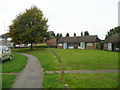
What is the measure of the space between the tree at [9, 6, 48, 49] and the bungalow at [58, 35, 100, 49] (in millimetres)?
16458

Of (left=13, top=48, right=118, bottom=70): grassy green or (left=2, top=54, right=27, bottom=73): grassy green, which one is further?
(left=13, top=48, right=118, bottom=70): grassy green

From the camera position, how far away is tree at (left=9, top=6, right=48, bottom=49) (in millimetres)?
27531

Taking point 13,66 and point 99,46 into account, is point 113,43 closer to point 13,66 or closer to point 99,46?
point 99,46

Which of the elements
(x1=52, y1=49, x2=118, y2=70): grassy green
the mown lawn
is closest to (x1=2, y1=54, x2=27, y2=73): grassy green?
the mown lawn

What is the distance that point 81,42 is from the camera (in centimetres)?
4284

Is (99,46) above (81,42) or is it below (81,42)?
below

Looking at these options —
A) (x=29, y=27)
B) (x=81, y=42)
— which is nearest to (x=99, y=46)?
(x=81, y=42)

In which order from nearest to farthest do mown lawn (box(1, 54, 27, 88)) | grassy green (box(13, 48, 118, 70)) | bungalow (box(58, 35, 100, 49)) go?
mown lawn (box(1, 54, 27, 88)), grassy green (box(13, 48, 118, 70)), bungalow (box(58, 35, 100, 49))

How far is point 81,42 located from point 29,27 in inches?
794

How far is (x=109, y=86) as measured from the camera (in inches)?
241

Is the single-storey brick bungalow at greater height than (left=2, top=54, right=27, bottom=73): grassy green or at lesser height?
greater

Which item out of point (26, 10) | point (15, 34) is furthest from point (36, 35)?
point (26, 10)

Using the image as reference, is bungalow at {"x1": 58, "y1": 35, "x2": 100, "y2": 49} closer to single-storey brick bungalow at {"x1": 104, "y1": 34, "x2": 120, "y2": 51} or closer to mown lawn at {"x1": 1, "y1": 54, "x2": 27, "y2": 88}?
single-storey brick bungalow at {"x1": 104, "y1": 34, "x2": 120, "y2": 51}

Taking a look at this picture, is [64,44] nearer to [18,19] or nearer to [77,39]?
[77,39]
